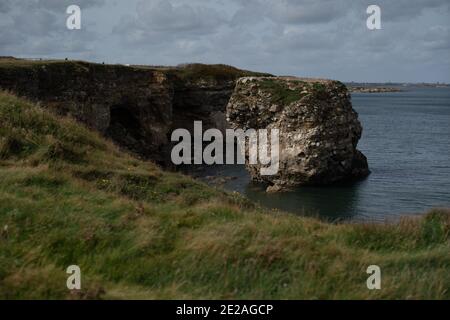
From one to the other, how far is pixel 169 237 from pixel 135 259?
1.25 metres

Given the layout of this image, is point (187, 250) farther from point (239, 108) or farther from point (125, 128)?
point (125, 128)

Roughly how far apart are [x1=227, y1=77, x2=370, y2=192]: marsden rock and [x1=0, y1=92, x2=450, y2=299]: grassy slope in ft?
116

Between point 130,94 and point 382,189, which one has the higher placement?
point 130,94

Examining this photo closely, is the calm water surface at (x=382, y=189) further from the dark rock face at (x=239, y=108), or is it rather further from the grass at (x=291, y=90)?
the grass at (x=291, y=90)

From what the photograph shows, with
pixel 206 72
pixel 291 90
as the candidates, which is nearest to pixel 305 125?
pixel 291 90

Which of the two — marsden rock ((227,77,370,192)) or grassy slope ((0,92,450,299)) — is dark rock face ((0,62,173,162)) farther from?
grassy slope ((0,92,450,299))

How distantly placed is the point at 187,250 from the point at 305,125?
132 ft

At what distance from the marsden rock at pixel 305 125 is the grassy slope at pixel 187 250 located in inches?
1398

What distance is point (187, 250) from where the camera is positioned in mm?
10062

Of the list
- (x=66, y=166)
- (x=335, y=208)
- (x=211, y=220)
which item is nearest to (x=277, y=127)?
(x=335, y=208)

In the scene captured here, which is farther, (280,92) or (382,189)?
(280,92)

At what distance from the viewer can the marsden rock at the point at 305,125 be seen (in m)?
48.8

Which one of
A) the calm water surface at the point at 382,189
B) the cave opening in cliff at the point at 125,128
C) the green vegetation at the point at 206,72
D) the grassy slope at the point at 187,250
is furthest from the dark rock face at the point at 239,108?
the grassy slope at the point at 187,250
